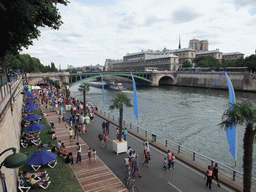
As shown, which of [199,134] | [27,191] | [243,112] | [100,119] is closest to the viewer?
[243,112]

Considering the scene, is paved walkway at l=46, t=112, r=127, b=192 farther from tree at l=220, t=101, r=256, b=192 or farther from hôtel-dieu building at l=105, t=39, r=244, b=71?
hôtel-dieu building at l=105, t=39, r=244, b=71

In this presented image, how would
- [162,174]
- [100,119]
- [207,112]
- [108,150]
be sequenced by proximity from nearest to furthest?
[162,174], [108,150], [100,119], [207,112]

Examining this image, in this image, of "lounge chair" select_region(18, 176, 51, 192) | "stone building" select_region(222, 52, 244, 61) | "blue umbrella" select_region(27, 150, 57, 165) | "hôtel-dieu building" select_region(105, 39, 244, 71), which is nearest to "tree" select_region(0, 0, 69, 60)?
"blue umbrella" select_region(27, 150, 57, 165)

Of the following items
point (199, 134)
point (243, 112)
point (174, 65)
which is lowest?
point (199, 134)

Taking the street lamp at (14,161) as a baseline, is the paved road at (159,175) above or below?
below

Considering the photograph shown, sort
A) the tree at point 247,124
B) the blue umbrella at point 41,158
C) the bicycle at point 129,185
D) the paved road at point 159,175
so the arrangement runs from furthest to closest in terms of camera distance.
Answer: the paved road at point 159,175
the blue umbrella at point 41,158
the bicycle at point 129,185
the tree at point 247,124

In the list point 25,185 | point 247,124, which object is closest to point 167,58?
point 247,124

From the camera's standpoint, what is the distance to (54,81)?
54.8m

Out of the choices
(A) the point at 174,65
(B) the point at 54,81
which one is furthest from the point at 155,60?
(B) the point at 54,81

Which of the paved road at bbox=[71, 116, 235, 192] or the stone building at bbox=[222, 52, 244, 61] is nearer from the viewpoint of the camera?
the paved road at bbox=[71, 116, 235, 192]

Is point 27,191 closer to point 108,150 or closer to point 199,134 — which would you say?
point 108,150

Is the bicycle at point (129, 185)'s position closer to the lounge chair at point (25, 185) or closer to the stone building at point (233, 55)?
the lounge chair at point (25, 185)

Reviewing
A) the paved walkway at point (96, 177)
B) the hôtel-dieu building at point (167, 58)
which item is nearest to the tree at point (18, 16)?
the paved walkway at point (96, 177)

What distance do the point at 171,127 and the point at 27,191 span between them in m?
18.6
